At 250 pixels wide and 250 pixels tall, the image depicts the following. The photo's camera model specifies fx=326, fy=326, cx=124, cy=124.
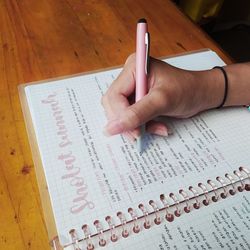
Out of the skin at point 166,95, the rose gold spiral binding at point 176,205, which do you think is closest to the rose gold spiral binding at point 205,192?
the rose gold spiral binding at point 176,205

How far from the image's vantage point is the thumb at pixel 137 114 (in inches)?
17.8

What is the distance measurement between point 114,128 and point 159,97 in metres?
0.08

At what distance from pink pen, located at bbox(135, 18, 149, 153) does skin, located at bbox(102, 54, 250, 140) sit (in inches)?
0.5

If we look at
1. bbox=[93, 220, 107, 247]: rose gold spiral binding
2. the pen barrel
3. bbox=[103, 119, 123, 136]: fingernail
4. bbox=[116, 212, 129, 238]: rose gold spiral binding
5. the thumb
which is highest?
the pen barrel

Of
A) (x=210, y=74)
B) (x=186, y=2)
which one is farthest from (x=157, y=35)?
(x=186, y=2)

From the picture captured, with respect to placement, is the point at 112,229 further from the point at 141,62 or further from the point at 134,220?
the point at 141,62

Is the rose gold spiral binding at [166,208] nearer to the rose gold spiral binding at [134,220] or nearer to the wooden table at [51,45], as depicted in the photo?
the rose gold spiral binding at [134,220]

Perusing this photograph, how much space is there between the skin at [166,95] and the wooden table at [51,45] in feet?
0.41

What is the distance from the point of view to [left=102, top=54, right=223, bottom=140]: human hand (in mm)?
460

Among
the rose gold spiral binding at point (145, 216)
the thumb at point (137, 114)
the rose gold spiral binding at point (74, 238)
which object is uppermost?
the thumb at point (137, 114)

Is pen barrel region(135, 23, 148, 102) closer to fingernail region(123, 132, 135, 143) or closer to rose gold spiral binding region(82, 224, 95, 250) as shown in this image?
fingernail region(123, 132, 135, 143)

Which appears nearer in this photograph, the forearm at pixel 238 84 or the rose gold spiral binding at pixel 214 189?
the rose gold spiral binding at pixel 214 189

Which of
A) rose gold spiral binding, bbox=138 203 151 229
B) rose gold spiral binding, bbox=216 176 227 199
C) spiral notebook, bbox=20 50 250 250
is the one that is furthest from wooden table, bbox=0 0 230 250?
rose gold spiral binding, bbox=216 176 227 199

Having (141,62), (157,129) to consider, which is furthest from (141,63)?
(157,129)
